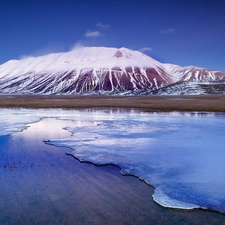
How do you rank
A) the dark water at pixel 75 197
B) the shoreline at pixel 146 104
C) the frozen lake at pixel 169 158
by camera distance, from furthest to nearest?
the shoreline at pixel 146 104, the frozen lake at pixel 169 158, the dark water at pixel 75 197

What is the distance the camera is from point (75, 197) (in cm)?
739

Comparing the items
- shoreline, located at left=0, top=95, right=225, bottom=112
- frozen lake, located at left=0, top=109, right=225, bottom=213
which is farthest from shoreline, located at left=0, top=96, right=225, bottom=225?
shoreline, located at left=0, top=95, right=225, bottom=112

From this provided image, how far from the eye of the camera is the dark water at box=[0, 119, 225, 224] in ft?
20.5

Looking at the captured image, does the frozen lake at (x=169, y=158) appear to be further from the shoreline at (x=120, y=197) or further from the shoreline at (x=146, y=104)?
the shoreline at (x=146, y=104)

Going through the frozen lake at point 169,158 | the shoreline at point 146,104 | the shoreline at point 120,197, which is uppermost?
the shoreline at point 146,104

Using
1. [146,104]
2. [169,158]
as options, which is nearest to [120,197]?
[169,158]

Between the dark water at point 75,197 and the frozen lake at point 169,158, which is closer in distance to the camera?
the dark water at point 75,197

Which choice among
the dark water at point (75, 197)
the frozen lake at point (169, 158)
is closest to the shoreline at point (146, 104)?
the frozen lake at point (169, 158)

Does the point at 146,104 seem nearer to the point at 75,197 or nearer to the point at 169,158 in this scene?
the point at 169,158

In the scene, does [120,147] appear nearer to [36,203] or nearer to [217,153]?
[217,153]

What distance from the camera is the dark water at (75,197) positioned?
6238 millimetres

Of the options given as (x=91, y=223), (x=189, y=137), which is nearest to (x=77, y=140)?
(x=189, y=137)

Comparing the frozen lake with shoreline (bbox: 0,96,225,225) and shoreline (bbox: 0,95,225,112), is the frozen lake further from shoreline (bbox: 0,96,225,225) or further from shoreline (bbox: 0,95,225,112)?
shoreline (bbox: 0,95,225,112)

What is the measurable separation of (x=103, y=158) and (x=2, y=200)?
15.4ft
